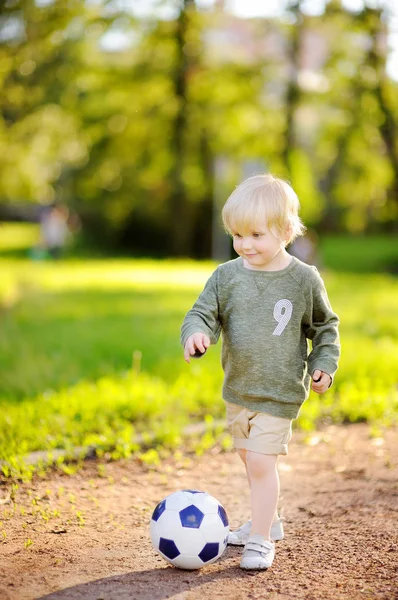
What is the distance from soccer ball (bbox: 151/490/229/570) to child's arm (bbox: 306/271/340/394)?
28.7 inches

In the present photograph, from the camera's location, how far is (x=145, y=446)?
5148 millimetres

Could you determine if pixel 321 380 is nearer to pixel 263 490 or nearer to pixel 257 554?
pixel 263 490

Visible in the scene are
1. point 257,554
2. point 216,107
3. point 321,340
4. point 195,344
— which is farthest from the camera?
point 216,107

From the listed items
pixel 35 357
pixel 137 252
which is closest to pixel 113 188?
pixel 137 252

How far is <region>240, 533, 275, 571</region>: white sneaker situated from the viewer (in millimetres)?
3279

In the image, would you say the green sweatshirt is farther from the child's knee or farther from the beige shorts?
the child's knee

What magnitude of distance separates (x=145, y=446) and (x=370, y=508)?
5.56ft

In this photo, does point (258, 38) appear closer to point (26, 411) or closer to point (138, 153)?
point (138, 153)

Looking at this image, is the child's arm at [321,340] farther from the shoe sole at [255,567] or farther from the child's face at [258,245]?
the shoe sole at [255,567]

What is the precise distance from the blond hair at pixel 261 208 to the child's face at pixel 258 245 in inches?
0.9

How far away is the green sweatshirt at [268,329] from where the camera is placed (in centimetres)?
336

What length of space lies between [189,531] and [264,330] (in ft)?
3.05

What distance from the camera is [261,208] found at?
3.27 meters

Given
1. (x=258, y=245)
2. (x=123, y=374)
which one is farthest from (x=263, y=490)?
(x=123, y=374)
